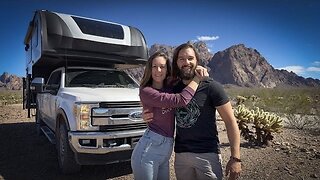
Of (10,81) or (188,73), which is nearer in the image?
(188,73)

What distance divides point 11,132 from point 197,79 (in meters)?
8.97

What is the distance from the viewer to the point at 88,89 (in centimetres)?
540

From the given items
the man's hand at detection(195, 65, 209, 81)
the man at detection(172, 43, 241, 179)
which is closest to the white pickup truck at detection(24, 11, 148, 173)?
the man at detection(172, 43, 241, 179)

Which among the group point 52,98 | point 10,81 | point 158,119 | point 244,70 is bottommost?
point 158,119

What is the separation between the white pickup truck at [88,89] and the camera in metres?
4.48

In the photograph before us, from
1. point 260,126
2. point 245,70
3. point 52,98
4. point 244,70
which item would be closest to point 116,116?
point 52,98

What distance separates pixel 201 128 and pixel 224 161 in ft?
12.4

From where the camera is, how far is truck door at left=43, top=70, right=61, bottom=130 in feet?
19.5

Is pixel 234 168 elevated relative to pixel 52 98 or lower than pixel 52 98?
lower

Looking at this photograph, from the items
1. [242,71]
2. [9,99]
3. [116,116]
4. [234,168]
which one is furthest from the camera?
[242,71]

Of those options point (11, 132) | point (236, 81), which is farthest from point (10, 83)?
point (11, 132)

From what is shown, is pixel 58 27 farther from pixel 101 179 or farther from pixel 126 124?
pixel 101 179

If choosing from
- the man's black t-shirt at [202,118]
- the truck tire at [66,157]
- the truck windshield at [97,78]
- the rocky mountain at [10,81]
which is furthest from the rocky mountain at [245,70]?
the man's black t-shirt at [202,118]

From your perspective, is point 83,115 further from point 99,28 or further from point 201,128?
point 99,28
